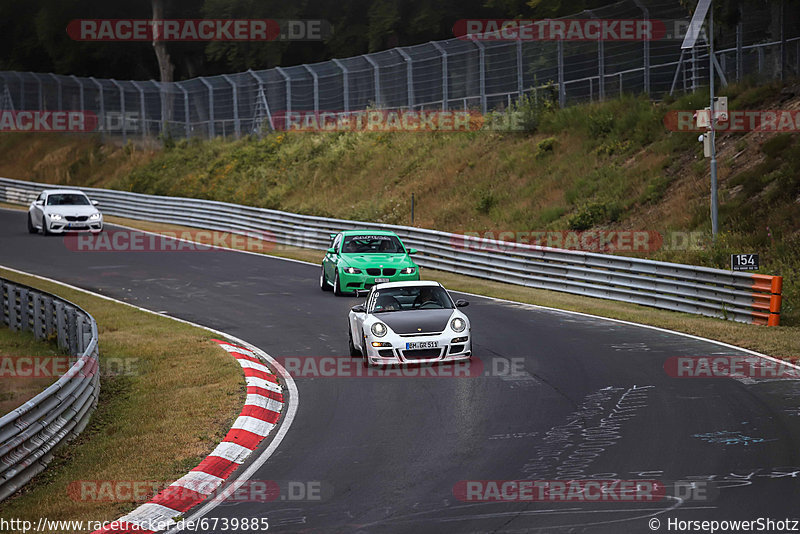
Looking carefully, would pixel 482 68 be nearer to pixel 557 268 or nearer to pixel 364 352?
pixel 557 268

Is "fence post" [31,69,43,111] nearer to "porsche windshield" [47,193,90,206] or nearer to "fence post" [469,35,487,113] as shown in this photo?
"porsche windshield" [47,193,90,206]

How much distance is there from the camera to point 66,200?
3562 centimetres

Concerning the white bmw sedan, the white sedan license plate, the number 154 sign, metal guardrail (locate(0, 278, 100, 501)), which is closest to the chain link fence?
the number 154 sign

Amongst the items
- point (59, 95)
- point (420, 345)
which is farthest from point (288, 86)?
point (420, 345)

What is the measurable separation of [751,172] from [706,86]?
19.2 feet

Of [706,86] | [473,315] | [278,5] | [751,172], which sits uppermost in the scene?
[278,5]

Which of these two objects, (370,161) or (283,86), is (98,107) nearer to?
(283,86)

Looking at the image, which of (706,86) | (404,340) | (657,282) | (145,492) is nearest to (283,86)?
(706,86)

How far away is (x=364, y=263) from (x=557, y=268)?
505 cm

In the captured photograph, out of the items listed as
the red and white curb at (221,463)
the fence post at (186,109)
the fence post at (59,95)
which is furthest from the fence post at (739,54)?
the fence post at (59,95)

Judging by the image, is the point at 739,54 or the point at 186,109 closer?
the point at 739,54

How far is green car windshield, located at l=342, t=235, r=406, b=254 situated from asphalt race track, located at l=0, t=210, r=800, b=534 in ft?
15.3

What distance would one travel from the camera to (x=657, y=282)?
70.4ft

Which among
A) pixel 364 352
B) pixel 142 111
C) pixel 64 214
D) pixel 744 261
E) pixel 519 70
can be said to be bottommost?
pixel 364 352
